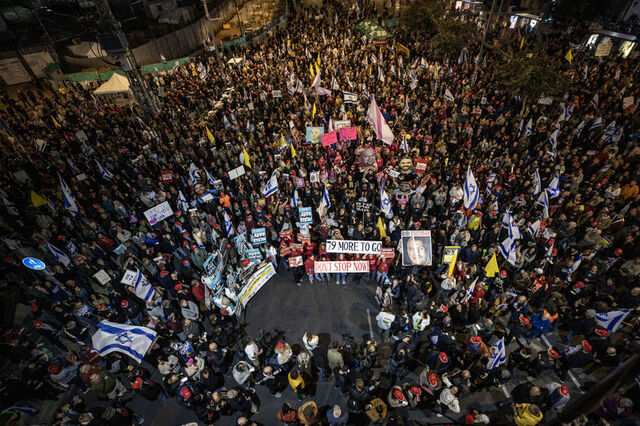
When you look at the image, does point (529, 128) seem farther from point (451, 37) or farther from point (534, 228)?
point (451, 37)

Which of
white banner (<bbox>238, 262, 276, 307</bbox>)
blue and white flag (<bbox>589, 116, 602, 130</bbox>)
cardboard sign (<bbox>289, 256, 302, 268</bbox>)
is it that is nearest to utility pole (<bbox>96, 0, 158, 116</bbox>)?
white banner (<bbox>238, 262, 276, 307</bbox>)

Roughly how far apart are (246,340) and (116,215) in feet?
28.4

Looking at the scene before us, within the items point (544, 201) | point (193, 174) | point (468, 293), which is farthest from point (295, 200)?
point (544, 201)

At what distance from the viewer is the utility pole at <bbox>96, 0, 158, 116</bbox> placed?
17.1 m

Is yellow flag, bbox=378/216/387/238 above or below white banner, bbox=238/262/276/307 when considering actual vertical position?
above

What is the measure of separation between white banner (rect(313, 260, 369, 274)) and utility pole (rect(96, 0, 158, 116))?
17.7 meters

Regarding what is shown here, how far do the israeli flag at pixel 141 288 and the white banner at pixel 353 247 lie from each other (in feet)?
18.9

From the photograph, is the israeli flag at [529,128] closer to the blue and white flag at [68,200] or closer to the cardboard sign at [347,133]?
the cardboard sign at [347,133]

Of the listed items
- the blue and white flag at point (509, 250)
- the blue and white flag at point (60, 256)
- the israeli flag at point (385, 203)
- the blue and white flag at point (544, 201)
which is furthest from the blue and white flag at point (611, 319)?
the blue and white flag at point (60, 256)

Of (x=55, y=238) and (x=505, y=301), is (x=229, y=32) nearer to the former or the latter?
(x=55, y=238)

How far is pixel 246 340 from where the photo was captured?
9266 millimetres

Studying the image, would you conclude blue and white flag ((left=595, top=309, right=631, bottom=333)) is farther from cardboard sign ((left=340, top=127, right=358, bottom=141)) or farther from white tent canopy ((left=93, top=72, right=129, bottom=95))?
white tent canopy ((left=93, top=72, right=129, bottom=95))

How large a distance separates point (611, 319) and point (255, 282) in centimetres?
1012

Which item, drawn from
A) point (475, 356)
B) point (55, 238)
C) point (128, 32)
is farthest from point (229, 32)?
point (475, 356)
